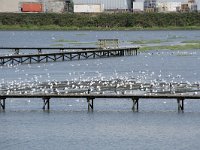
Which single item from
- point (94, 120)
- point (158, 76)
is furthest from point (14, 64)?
point (94, 120)

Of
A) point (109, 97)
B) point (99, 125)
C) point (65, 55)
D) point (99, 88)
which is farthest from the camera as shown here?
point (65, 55)

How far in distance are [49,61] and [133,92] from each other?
5000 centimetres

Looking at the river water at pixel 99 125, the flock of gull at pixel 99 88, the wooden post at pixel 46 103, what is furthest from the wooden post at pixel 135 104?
the wooden post at pixel 46 103

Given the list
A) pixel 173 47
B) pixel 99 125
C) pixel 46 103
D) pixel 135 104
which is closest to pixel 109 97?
pixel 135 104

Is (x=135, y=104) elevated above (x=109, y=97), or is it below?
below

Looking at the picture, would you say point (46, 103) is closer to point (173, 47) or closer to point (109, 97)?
point (109, 97)

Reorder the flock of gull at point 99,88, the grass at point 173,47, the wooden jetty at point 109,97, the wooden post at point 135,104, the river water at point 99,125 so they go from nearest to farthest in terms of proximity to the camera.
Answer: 1. the river water at point 99,125
2. the wooden jetty at point 109,97
3. the wooden post at point 135,104
4. the flock of gull at point 99,88
5. the grass at point 173,47

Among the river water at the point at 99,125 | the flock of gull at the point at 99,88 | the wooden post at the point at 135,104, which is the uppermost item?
the flock of gull at the point at 99,88

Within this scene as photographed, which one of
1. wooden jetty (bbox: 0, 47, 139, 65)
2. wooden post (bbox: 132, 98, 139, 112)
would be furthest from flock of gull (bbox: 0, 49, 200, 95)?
wooden jetty (bbox: 0, 47, 139, 65)

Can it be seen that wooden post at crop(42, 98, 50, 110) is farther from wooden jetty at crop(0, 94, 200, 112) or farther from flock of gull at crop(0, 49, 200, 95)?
flock of gull at crop(0, 49, 200, 95)

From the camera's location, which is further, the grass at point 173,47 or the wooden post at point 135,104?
the grass at point 173,47

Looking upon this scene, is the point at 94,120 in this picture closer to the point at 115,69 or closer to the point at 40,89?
the point at 40,89

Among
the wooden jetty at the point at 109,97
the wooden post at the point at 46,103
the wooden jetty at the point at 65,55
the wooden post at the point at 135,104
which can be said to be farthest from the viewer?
the wooden jetty at the point at 65,55

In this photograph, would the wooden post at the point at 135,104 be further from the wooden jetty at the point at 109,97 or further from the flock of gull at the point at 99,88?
the flock of gull at the point at 99,88
